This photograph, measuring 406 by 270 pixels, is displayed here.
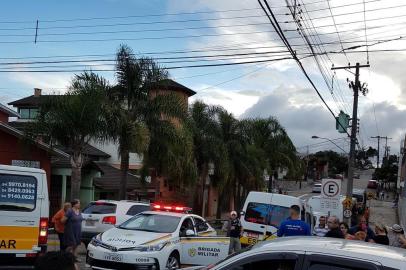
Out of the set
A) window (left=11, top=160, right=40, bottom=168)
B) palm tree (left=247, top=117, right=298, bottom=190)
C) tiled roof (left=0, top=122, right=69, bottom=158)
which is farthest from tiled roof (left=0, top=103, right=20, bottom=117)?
palm tree (left=247, top=117, right=298, bottom=190)

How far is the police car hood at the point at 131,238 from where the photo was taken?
38.5ft

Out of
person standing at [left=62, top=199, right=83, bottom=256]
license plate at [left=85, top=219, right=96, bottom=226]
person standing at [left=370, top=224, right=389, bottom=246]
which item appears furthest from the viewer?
license plate at [left=85, top=219, right=96, bottom=226]

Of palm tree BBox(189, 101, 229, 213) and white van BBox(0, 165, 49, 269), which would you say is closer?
white van BBox(0, 165, 49, 269)

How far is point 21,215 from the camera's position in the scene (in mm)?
10656

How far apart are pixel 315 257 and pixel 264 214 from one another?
13897mm

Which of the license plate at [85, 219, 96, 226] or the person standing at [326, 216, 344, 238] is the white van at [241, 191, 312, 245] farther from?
the person standing at [326, 216, 344, 238]

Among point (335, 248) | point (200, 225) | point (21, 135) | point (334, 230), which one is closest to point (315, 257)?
point (335, 248)

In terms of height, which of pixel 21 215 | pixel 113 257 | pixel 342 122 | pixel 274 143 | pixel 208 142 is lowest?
pixel 113 257

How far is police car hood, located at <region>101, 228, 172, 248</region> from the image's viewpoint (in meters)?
11.8

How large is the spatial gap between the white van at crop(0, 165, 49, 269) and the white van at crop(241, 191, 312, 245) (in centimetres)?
849

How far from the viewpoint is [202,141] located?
118ft

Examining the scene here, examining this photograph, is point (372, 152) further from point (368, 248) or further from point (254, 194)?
point (368, 248)

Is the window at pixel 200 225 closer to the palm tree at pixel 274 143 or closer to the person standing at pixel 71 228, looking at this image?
the person standing at pixel 71 228

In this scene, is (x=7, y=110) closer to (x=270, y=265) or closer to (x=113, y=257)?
(x=113, y=257)
